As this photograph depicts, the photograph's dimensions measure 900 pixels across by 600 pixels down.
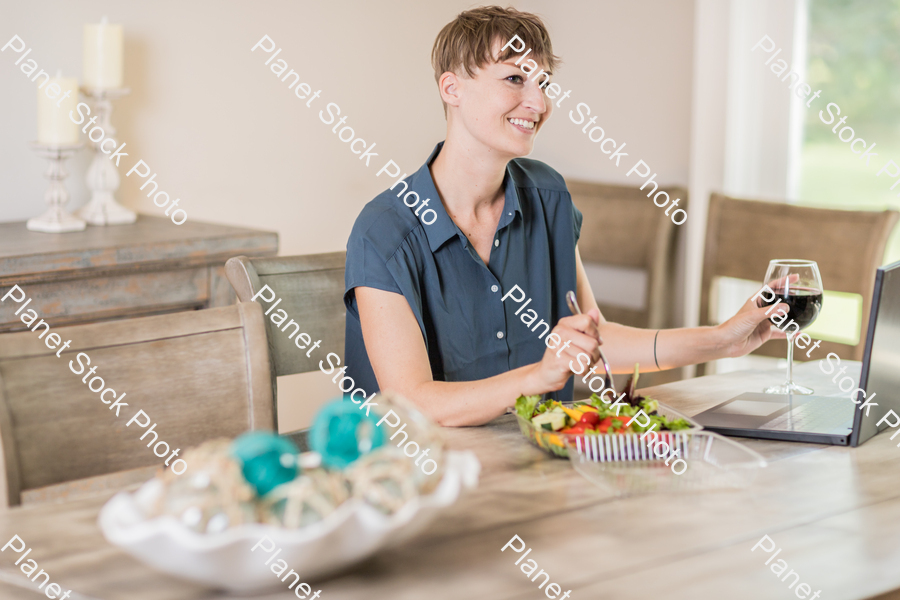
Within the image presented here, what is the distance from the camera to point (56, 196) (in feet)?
7.64

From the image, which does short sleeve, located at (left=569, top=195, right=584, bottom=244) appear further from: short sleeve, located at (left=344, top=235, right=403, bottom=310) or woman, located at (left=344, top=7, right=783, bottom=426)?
short sleeve, located at (left=344, top=235, right=403, bottom=310)

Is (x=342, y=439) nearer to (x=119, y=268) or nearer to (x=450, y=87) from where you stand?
(x=450, y=87)

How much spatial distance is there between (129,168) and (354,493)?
2174mm

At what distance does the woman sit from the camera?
148cm

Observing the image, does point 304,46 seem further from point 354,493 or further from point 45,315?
point 354,493

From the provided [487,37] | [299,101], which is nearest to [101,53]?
[299,101]

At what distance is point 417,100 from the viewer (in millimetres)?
3383

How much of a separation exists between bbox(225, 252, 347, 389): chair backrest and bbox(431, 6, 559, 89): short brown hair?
44 centimetres

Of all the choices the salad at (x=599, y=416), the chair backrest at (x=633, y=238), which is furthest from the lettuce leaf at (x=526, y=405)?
the chair backrest at (x=633, y=238)

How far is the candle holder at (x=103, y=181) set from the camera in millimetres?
2424

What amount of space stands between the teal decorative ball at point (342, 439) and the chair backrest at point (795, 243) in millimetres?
1673

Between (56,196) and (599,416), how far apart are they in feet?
5.69

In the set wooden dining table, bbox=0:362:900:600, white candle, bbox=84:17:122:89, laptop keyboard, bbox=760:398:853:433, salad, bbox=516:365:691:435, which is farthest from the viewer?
white candle, bbox=84:17:122:89

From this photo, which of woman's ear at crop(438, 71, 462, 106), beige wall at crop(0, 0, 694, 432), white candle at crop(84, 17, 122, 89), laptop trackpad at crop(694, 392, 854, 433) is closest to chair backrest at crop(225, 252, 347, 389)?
woman's ear at crop(438, 71, 462, 106)
